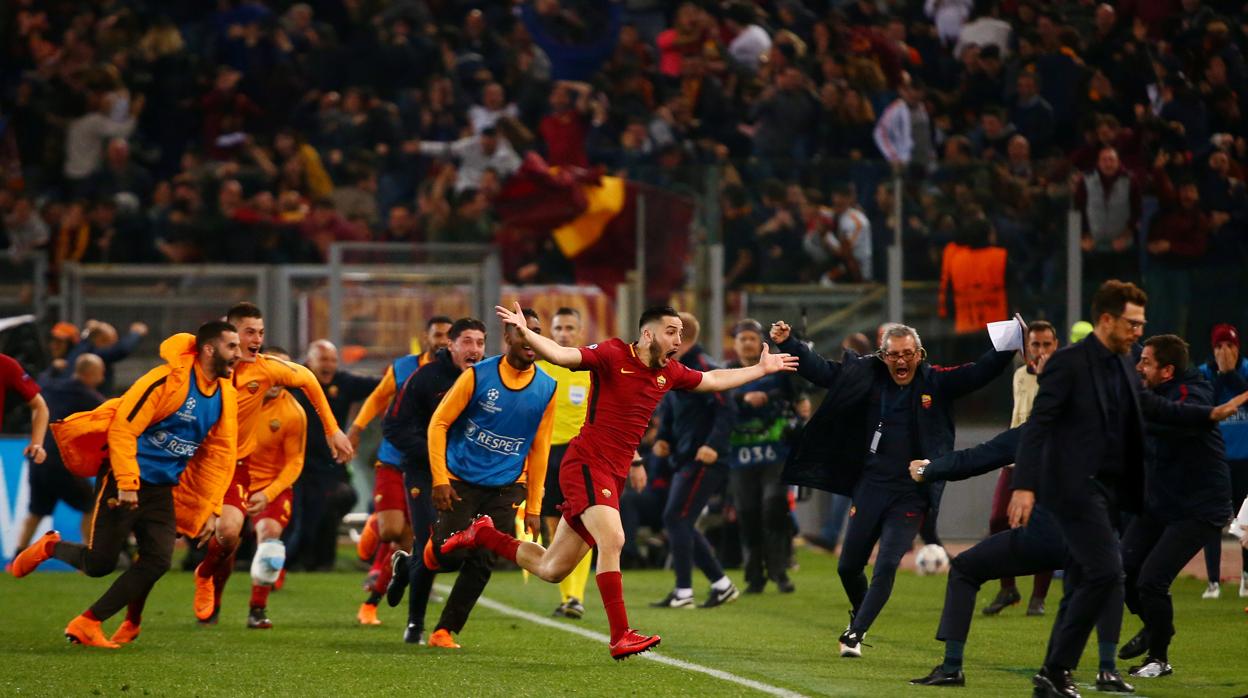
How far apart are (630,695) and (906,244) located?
33.4 feet

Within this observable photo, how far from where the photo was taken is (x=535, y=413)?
11.4 metres

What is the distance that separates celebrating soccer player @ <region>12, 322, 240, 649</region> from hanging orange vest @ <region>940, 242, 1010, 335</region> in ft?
28.1

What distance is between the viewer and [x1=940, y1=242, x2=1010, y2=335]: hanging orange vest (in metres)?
18.0

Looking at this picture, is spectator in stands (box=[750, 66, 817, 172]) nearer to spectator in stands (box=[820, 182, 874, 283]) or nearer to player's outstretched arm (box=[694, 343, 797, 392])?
spectator in stands (box=[820, 182, 874, 283])

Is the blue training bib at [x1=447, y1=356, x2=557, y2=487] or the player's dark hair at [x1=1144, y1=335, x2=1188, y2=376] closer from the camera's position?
the player's dark hair at [x1=1144, y1=335, x2=1188, y2=376]

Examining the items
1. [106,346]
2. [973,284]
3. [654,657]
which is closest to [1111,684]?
[654,657]

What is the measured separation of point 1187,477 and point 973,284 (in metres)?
7.94

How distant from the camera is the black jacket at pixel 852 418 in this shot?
11047 mm

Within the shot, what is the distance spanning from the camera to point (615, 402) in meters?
10.0

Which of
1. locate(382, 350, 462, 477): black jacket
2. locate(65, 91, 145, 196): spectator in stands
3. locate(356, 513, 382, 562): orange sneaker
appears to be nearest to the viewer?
locate(382, 350, 462, 477): black jacket

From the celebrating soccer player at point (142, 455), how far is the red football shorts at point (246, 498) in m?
→ 0.85

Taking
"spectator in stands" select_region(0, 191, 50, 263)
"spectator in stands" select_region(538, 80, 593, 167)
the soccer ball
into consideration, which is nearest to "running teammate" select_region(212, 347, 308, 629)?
the soccer ball

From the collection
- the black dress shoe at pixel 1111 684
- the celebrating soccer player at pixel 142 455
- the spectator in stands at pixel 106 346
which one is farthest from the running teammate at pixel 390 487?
the spectator in stands at pixel 106 346

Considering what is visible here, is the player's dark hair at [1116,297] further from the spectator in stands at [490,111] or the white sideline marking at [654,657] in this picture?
the spectator in stands at [490,111]
